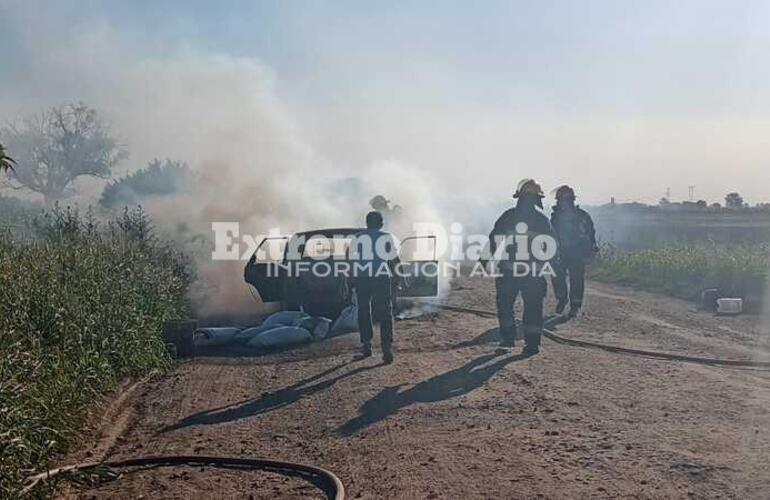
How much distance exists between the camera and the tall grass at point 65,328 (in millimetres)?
5422

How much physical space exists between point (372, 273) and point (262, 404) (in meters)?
2.93

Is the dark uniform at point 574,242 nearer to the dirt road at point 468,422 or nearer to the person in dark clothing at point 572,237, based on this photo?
the person in dark clothing at point 572,237

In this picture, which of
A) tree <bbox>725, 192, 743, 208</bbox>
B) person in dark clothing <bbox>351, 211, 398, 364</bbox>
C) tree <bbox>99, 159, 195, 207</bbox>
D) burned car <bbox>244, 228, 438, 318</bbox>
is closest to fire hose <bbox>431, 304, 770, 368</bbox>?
person in dark clothing <bbox>351, 211, 398, 364</bbox>

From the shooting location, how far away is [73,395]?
22.7ft

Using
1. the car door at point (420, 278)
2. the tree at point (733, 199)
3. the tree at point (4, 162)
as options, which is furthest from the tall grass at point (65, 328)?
the tree at point (733, 199)

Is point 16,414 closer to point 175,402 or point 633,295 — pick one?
point 175,402

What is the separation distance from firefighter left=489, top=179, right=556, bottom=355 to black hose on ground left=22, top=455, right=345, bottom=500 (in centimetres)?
527

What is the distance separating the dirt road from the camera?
17.8 ft

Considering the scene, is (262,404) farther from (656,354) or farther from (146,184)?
(146,184)

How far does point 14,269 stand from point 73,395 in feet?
6.10

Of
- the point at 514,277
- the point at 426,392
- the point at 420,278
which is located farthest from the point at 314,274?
the point at 426,392

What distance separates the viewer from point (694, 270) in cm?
1883

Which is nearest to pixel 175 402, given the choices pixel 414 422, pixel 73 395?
pixel 73 395

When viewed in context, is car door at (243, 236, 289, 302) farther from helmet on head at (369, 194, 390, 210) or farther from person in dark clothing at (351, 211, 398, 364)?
helmet on head at (369, 194, 390, 210)
